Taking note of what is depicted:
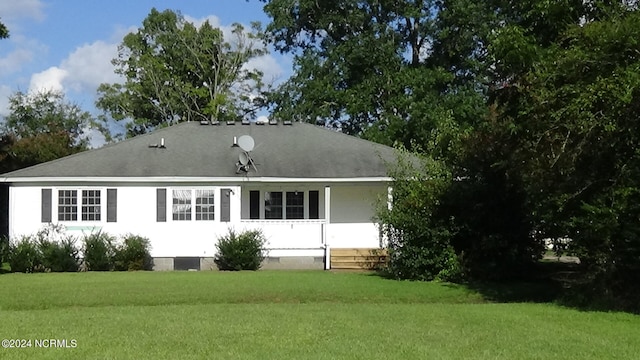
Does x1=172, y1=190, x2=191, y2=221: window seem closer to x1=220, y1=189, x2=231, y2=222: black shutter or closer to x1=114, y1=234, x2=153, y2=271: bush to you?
x1=220, y1=189, x2=231, y2=222: black shutter

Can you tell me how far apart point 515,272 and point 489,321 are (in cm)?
749

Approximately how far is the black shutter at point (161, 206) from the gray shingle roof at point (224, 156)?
621mm

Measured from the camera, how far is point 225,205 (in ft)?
76.3

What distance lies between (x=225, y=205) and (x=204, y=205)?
660 mm

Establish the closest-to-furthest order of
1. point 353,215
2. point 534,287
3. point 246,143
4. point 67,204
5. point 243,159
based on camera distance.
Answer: point 534,287 < point 67,204 < point 243,159 < point 246,143 < point 353,215

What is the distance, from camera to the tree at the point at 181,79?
49.1 metres

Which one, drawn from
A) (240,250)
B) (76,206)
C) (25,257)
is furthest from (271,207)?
(25,257)

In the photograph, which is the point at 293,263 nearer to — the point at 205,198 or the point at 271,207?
the point at 271,207

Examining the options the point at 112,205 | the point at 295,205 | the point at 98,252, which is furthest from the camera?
the point at 295,205

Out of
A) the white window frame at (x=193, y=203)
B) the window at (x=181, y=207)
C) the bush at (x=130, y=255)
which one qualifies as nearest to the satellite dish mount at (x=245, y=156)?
the white window frame at (x=193, y=203)

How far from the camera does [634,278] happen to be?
46.3 ft

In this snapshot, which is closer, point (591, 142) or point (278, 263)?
point (591, 142)

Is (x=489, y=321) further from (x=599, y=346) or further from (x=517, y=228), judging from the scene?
(x=517, y=228)

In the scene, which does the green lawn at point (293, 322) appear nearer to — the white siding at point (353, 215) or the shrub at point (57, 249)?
the shrub at point (57, 249)
